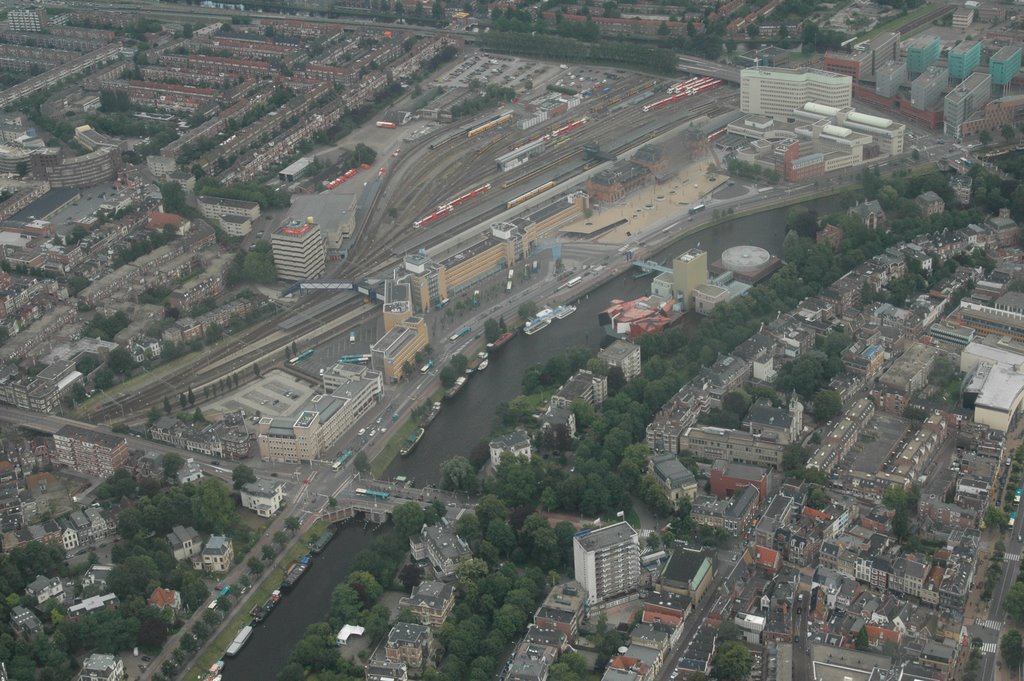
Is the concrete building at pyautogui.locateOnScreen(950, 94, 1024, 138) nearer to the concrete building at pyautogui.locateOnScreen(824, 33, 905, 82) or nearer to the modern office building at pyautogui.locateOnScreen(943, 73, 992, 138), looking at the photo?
the modern office building at pyautogui.locateOnScreen(943, 73, 992, 138)

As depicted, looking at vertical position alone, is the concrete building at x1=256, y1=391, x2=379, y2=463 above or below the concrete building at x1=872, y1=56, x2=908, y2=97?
above

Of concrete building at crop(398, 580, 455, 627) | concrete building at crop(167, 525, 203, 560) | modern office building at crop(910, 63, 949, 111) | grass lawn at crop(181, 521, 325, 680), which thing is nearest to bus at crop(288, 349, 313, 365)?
grass lawn at crop(181, 521, 325, 680)

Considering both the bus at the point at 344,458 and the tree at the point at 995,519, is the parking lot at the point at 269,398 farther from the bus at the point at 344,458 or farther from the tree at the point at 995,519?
the tree at the point at 995,519

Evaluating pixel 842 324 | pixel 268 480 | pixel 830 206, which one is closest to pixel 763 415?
pixel 842 324

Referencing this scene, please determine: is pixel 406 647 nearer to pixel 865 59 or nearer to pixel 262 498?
pixel 262 498

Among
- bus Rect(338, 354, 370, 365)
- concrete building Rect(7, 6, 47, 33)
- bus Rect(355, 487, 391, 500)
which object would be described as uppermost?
concrete building Rect(7, 6, 47, 33)

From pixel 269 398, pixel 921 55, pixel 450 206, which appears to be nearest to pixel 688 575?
pixel 269 398
